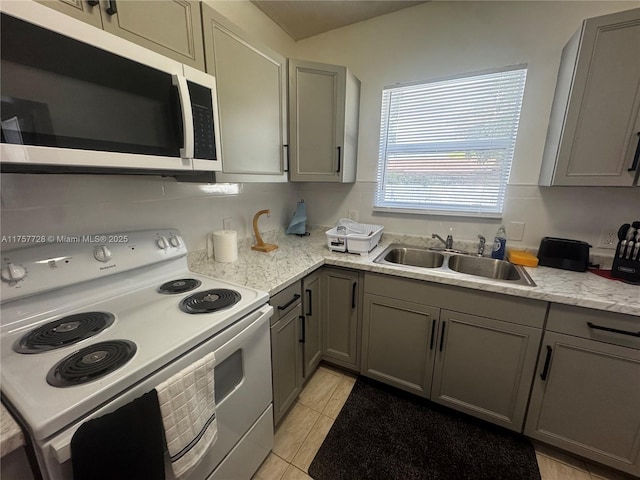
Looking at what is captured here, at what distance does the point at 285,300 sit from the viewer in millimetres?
1382

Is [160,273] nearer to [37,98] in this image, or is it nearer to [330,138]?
[37,98]

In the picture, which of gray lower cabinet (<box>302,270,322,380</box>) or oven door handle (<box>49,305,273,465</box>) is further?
gray lower cabinet (<box>302,270,322,380</box>)

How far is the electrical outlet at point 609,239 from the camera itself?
1.55 m

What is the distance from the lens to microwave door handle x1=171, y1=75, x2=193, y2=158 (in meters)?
0.98

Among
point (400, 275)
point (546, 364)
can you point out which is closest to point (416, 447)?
point (546, 364)

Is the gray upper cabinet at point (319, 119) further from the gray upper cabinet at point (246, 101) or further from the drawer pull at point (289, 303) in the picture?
the drawer pull at point (289, 303)

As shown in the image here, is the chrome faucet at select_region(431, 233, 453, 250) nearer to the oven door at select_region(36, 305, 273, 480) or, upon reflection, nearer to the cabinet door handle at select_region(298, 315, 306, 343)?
the cabinet door handle at select_region(298, 315, 306, 343)

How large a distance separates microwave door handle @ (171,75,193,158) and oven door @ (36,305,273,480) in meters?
0.70

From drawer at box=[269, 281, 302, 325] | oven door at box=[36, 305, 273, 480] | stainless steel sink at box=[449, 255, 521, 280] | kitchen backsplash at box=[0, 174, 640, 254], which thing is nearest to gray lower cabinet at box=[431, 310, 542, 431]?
stainless steel sink at box=[449, 255, 521, 280]

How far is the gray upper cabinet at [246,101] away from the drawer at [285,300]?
652 mm

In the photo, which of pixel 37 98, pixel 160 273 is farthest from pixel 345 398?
pixel 37 98

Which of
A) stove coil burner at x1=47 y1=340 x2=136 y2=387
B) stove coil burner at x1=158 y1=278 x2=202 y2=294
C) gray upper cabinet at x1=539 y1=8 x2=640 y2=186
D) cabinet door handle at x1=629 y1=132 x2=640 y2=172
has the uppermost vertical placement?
gray upper cabinet at x1=539 y1=8 x2=640 y2=186

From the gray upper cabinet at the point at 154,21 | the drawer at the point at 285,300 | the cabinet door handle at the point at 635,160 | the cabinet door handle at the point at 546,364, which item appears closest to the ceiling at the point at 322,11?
the gray upper cabinet at the point at 154,21

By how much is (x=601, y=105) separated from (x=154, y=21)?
204 cm
